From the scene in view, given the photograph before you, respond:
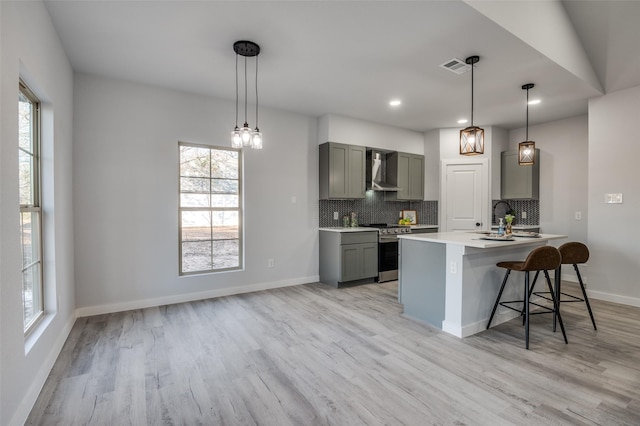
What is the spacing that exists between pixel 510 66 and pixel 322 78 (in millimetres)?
1976

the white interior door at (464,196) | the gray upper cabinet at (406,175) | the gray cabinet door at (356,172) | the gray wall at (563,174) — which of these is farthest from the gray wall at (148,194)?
the gray wall at (563,174)

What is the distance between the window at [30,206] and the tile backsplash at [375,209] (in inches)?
140

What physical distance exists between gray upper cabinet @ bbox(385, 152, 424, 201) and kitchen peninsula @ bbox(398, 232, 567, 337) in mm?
2468

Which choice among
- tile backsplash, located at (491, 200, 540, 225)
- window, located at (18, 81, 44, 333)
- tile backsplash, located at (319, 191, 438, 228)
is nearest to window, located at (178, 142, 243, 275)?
tile backsplash, located at (319, 191, 438, 228)

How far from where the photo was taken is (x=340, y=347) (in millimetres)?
2758

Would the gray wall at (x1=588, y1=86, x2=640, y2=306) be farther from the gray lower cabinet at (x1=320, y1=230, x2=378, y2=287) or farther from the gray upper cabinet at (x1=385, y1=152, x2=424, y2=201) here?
the gray lower cabinet at (x1=320, y1=230, x2=378, y2=287)

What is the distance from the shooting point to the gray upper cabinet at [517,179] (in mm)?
5441

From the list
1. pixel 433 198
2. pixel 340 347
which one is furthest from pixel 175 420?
pixel 433 198

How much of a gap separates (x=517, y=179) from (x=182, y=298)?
18.7ft

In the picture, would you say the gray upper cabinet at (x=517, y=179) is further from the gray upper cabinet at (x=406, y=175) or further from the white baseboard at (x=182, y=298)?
the white baseboard at (x=182, y=298)

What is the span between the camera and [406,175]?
19.4ft

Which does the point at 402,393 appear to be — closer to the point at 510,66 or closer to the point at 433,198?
the point at 510,66

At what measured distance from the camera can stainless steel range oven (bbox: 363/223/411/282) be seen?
514 cm

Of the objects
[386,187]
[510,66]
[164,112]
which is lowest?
[386,187]
